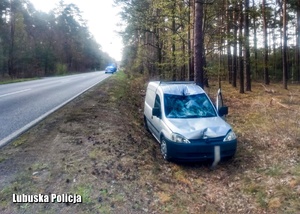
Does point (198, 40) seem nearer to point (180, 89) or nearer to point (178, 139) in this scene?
point (180, 89)

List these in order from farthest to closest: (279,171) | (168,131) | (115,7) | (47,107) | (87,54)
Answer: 1. (87,54)
2. (115,7)
3. (47,107)
4. (168,131)
5. (279,171)

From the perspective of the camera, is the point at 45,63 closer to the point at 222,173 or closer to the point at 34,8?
the point at 34,8

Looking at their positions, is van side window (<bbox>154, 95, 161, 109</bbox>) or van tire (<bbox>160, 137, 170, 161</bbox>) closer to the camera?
van tire (<bbox>160, 137, 170, 161</bbox>)

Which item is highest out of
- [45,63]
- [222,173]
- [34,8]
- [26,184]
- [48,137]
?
[34,8]

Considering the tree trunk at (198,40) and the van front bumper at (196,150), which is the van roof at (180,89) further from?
the tree trunk at (198,40)

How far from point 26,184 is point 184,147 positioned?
134 inches

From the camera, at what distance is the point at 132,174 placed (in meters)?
5.50

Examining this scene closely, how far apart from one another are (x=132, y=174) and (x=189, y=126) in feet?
6.64

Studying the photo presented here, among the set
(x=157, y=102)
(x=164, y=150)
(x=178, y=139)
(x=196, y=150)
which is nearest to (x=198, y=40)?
(x=157, y=102)

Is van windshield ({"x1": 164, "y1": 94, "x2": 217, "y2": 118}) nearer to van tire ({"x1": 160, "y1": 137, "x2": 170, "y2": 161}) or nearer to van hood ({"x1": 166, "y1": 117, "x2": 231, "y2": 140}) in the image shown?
van hood ({"x1": 166, "y1": 117, "x2": 231, "y2": 140})

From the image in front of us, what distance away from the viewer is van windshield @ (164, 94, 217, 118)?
24.6 ft

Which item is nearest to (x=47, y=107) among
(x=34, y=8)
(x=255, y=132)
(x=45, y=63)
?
(x=255, y=132)

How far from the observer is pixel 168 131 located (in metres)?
6.68

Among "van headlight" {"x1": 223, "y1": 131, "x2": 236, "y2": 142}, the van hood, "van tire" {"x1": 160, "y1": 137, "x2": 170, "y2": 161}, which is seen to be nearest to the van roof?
the van hood
